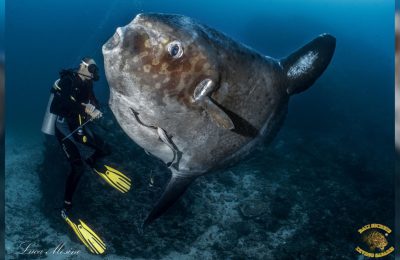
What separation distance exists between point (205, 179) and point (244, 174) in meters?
1.34

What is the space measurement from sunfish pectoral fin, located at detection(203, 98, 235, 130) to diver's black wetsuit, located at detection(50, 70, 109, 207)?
102 inches

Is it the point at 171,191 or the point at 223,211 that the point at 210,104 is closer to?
the point at 171,191

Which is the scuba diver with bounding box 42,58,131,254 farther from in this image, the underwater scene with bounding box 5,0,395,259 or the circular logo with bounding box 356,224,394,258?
the circular logo with bounding box 356,224,394,258

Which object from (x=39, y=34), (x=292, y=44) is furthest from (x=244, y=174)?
(x=39, y=34)

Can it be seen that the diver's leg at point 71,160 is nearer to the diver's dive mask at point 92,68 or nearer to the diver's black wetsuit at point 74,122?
the diver's black wetsuit at point 74,122

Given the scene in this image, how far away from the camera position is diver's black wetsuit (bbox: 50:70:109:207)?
462 centimetres

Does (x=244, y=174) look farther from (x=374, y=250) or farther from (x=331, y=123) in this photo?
(x=331, y=123)

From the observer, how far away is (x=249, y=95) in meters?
3.30

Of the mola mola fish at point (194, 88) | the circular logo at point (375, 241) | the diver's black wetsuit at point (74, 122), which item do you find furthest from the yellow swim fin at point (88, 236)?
the circular logo at point (375, 241)

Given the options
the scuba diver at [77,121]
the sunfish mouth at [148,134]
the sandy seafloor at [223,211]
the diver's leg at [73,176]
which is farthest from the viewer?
the sandy seafloor at [223,211]

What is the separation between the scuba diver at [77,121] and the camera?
15.2 ft

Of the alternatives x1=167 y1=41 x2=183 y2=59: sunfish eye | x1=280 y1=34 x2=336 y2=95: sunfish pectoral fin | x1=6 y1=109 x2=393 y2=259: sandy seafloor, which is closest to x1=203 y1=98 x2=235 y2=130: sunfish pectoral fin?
x1=167 y1=41 x2=183 y2=59: sunfish eye

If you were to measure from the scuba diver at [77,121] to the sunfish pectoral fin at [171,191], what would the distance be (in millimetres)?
1388

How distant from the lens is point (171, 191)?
4.03 metres
